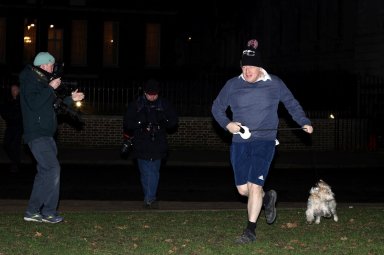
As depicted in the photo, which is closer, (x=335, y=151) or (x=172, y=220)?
(x=172, y=220)

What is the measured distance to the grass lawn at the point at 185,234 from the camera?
27.1ft

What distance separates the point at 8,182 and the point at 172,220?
6.21 m

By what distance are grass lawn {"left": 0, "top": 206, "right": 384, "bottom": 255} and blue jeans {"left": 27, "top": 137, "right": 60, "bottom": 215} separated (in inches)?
9.6

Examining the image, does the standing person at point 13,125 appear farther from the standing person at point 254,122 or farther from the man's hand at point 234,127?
the man's hand at point 234,127

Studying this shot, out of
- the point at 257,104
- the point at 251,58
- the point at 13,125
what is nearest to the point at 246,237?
the point at 257,104

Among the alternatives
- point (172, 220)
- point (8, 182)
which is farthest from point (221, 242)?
point (8, 182)

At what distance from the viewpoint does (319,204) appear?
9.86 meters

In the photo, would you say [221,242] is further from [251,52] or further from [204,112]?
[204,112]

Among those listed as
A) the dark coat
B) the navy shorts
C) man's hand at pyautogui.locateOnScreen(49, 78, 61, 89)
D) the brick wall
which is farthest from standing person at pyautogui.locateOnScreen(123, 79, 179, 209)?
the brick wall

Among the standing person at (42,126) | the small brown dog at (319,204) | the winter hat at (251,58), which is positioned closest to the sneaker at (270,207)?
the small brown dog at (319,204)

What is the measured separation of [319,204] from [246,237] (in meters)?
1.54

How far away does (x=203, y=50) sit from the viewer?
1715 inches

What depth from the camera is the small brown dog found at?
32.4 feet

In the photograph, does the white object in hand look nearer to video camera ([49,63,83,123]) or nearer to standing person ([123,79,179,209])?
video camera ([49,63,83,123])
